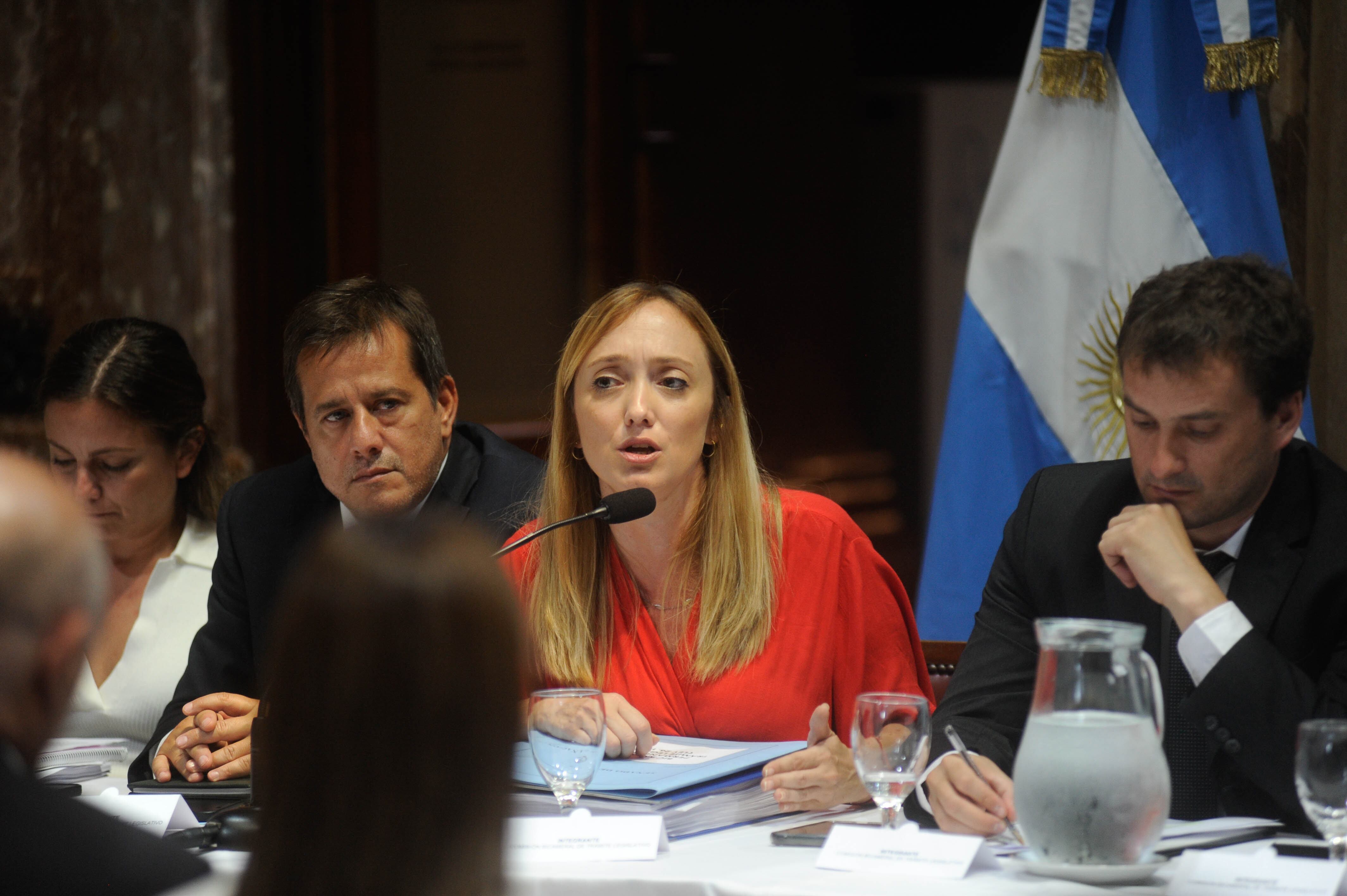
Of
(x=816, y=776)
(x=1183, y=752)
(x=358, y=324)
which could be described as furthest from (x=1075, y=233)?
(x=816, y=776)

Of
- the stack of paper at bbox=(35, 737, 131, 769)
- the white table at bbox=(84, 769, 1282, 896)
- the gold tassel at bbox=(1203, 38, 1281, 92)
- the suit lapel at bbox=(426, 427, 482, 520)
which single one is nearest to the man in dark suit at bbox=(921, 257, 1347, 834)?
the white table at bbox=(84, 769, 1282, 896)

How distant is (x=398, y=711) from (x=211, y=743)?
1541 mm

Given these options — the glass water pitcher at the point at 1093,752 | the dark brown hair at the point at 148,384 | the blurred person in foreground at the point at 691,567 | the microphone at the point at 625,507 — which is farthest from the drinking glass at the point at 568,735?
the dark brown hair at the point at 148,384

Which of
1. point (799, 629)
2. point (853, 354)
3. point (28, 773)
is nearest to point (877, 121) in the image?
point (853, 354)

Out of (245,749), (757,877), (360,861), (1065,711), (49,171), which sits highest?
(49,171)

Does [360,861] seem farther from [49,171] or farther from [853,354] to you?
[49,171]

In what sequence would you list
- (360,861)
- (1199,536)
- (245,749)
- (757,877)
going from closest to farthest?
(360,861) → (757,877) → (1199,536) → (245,749)

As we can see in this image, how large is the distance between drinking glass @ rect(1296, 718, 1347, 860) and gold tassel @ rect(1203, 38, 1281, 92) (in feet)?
5.17

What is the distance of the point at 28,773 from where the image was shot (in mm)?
828

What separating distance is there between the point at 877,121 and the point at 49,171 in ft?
7.33

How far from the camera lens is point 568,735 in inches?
61.5

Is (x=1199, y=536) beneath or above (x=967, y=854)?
above

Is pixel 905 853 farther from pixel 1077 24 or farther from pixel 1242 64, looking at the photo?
pixel 1077 24

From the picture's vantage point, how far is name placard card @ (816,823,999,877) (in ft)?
4.59
